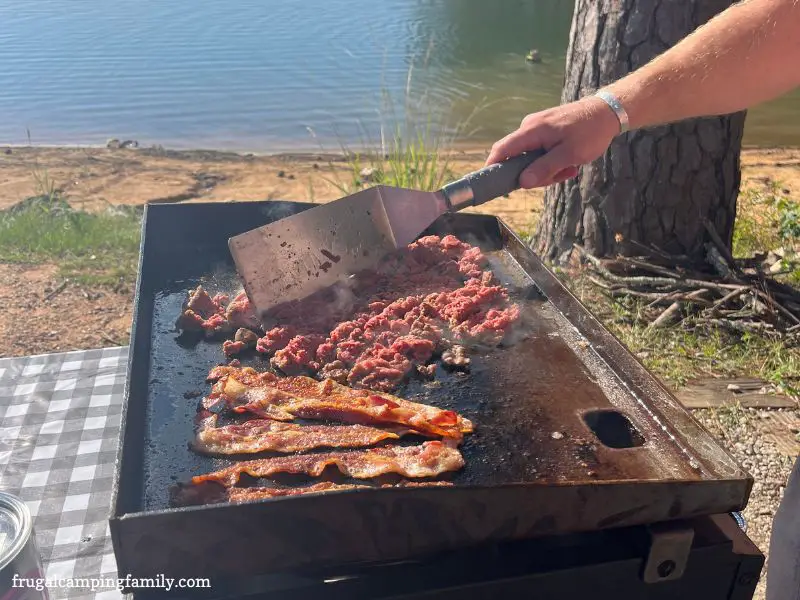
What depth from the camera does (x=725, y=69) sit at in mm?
2309

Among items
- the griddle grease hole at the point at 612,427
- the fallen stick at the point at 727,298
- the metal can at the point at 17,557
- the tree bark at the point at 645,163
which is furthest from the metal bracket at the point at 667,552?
the tree bark at the point at 645,163

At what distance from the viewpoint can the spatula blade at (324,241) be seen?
2758mm

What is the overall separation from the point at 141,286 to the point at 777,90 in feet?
8.15

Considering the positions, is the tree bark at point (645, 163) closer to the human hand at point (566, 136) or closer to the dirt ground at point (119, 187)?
the dirt ground at point (119, 187)

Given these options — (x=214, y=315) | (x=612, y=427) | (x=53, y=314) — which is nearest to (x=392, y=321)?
(x=214, y=315)

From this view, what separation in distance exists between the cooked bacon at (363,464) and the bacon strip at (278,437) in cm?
5

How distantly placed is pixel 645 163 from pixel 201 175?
20.2 ft

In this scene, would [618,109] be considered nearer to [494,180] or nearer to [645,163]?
[494,180]

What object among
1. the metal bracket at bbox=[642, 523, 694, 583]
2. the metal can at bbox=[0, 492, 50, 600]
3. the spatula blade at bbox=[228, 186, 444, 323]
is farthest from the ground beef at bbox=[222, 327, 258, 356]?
the metal bracket at bbox=[642, 523, 694, 583]

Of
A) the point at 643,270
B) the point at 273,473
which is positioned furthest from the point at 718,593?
the point at 643,270

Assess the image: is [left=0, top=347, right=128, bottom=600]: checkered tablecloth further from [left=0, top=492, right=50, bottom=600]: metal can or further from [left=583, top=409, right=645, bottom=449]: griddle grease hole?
[left=583, top=409, right=645, bottom=449]: griddle grease hole

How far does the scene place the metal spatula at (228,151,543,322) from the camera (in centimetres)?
271

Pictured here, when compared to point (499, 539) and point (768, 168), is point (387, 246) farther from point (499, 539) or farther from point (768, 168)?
point (768, 168)

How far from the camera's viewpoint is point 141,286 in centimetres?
286
